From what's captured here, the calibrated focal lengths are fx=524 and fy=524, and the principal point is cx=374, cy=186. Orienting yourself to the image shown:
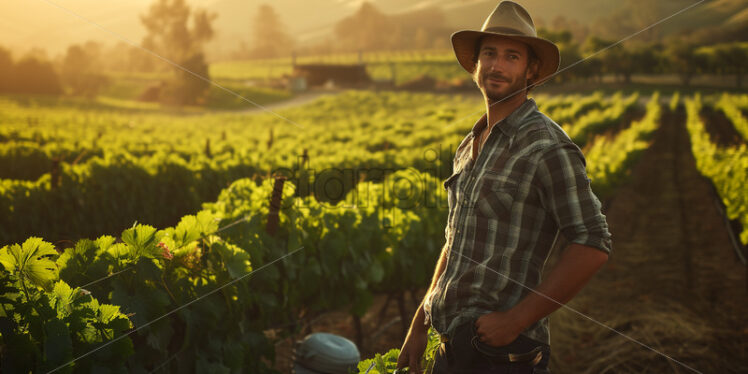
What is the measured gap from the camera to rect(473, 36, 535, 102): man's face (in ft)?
6.73

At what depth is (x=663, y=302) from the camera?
7352 mm

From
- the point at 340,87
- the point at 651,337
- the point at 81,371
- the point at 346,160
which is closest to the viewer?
the point at 81,371

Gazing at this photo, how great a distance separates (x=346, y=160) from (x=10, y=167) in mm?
7411

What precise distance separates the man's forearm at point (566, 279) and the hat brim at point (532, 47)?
82cm

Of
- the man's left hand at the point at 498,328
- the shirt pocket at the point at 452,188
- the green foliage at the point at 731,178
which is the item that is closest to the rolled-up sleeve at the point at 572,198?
the man's left hand at the point at 498,328

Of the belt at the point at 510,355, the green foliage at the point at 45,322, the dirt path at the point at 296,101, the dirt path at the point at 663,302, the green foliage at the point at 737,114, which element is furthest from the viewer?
the dirt path at the point at 296,101

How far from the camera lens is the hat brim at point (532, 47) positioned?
2.08 meters

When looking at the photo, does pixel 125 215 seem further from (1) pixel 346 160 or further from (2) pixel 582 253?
(2) pixel 582 253

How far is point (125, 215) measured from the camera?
954 centimetres

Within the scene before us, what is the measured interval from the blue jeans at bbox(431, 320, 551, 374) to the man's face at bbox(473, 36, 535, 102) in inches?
35.3

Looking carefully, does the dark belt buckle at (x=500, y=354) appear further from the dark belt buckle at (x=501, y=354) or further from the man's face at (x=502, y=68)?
the man's face at (x=502, y=68)

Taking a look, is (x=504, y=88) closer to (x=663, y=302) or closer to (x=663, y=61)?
(x=663, y=302)

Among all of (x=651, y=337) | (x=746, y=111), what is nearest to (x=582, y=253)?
(x=651, y=337)

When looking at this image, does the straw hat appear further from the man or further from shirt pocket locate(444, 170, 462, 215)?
shirt pocket locate(444, 170, 462, 215)
